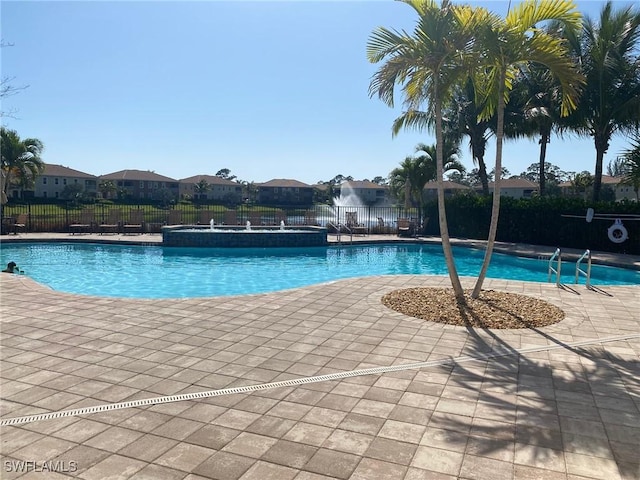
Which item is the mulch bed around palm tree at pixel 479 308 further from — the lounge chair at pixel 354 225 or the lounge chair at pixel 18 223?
the lounge chair at pixel 18 223

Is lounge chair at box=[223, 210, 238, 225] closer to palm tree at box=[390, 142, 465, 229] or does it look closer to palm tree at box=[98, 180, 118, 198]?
palm tree at box=[390, 142, 465, 229]

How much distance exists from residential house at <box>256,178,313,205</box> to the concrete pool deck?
58985 mm

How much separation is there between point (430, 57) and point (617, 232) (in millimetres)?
12436

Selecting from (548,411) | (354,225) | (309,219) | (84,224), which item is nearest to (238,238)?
(354,225)

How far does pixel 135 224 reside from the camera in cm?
2242

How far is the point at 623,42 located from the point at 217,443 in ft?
67.1

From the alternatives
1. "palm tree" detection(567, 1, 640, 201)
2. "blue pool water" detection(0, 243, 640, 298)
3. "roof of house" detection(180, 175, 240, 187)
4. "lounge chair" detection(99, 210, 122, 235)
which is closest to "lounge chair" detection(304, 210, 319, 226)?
"blue pool water" detection(0, 243, 640, 298)

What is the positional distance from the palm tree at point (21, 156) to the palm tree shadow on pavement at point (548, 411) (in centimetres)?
3228

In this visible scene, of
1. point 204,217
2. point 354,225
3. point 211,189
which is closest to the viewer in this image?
point 354,225

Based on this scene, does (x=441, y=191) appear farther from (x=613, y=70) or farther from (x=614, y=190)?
(x=614, y=190)

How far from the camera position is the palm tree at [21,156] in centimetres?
→ 2883

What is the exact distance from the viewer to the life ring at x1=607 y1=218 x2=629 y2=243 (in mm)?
15484

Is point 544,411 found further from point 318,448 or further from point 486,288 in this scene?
point 486,288

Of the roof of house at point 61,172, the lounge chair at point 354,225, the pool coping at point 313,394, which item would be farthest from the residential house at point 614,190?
the roof of house at point 61,172
